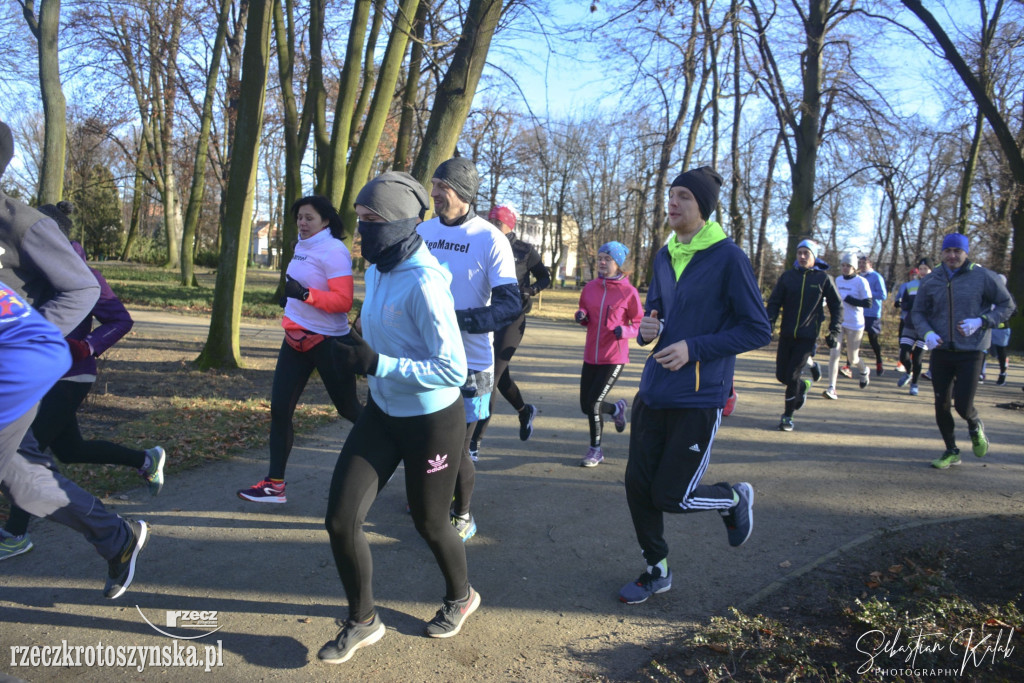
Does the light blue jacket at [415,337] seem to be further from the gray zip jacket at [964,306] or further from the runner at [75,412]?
the gray zip jacket at [964,306]

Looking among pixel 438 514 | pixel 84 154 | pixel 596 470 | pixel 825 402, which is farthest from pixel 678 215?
pixel 84 154

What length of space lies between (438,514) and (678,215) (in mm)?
1952

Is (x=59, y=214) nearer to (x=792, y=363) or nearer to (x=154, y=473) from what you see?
(x=154, y=473)

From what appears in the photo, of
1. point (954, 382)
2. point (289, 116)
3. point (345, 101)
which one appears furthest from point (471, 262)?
point (289, 116)

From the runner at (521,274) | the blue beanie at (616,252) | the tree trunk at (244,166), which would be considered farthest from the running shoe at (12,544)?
the tree trunk at (244,166)

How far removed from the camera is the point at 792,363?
306 inches

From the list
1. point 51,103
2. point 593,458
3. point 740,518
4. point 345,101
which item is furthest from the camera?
point 345,101

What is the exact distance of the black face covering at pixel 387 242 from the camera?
2.98 m

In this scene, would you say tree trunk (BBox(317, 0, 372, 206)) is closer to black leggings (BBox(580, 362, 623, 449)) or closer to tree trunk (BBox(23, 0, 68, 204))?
tree trunk (BBox(23, 0, 68, 204))

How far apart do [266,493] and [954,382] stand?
589cm

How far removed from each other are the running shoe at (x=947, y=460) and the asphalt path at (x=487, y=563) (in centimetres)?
14

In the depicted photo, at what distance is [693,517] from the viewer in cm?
489

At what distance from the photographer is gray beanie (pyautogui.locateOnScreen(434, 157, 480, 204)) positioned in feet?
13.1

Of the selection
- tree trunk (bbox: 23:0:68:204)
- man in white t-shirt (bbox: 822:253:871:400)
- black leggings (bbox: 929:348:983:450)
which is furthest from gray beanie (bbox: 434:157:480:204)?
tree trunk (bbox: 23:0:68:204)
